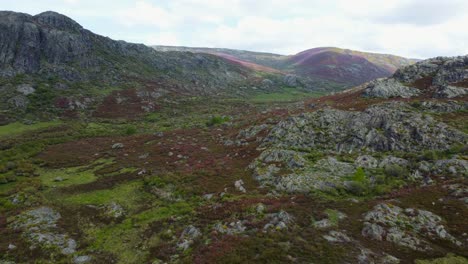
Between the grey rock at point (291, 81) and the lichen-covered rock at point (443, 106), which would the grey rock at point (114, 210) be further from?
the grey rock at point (291, 81)

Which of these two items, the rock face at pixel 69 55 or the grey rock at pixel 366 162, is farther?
the rock face at pixel 69 55

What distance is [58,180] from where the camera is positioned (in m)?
40.4

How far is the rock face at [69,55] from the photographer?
11669 cm

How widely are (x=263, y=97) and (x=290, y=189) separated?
407ft

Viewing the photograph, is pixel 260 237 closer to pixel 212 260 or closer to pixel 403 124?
pixel 212 260

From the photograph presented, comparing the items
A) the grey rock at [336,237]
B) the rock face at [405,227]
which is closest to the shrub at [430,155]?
the rock face at [405,227]

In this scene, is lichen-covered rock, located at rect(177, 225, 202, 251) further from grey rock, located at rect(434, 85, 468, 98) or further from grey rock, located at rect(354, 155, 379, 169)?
grey rock, located at rect(434, 85, 468, 98)

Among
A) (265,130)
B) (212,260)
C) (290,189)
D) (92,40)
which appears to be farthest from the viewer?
(92,40)

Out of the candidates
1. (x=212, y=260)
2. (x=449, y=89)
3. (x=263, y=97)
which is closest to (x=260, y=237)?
(x=212, y=260)

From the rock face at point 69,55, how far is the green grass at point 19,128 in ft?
147

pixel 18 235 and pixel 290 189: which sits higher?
pixel 290 189

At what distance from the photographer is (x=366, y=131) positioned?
140 ft

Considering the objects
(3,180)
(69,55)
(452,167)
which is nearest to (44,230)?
(3,180)

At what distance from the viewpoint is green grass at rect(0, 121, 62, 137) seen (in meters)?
69.9
